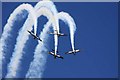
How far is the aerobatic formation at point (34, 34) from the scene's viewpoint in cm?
1361

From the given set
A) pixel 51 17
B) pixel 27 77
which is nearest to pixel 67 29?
pixel 51 17

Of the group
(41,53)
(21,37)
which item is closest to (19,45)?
(21,37)

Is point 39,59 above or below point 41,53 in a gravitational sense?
below

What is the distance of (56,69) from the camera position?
44.8 feet

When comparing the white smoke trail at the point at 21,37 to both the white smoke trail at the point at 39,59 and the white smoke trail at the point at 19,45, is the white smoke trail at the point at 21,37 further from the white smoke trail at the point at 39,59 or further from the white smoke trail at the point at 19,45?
the white smoke trail at the point at 39,59

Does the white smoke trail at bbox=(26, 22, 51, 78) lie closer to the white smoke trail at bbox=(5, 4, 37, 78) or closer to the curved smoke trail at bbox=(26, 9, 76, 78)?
the curved smoke trail at bbox=(26, 9, 76, 78)

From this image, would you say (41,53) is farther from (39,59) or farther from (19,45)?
(19,45)

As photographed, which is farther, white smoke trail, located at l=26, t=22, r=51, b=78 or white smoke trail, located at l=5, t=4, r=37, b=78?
white smoke trail, located at l=5, t=4, r=37, b=78

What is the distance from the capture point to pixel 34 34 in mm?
13641

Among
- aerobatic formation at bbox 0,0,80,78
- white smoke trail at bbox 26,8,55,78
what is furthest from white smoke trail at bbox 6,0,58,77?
white smoke trail at bbox 26,8,55,78

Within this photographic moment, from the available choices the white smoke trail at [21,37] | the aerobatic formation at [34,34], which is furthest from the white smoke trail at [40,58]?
the white smoke trail at [21,37]

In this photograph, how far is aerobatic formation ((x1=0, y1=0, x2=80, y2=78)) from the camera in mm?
13609

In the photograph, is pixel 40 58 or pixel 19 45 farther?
pixel 19 45

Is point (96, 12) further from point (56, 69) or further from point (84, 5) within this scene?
point (56, 69)
